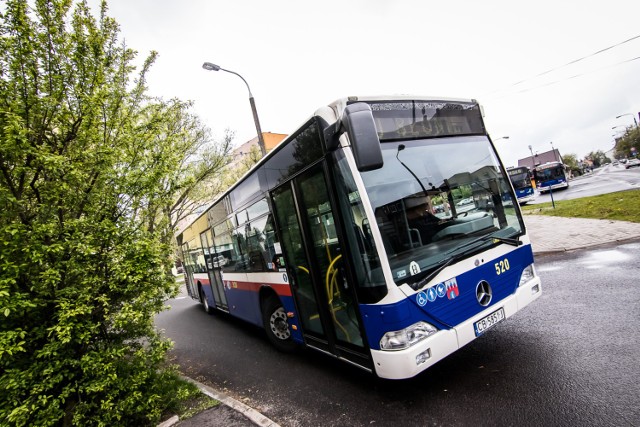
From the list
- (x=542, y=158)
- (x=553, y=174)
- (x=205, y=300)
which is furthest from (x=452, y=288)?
(x=542, y=158)

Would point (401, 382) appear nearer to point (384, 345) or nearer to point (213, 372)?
point (384, 345)

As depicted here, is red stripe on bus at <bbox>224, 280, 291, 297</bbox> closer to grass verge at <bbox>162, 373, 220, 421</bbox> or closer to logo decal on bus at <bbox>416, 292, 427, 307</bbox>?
grass verge at <bbox>162, 373, 220, 421</bbox>

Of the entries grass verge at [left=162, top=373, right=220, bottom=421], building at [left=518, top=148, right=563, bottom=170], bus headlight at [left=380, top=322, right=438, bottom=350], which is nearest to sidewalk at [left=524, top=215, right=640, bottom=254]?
bus headlight at [left=380, top=322, right=438, bottom=350]

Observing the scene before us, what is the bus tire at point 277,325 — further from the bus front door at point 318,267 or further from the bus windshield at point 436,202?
the bus windshield at point 436,202

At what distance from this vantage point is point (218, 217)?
8023mm

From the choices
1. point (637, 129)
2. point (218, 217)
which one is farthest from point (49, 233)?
point (637, 129)

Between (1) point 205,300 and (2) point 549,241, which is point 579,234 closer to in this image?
(2) point 549,241

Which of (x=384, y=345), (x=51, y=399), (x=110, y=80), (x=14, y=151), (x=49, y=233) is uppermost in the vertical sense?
(x=110, y=80)

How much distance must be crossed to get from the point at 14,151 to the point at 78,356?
223cm

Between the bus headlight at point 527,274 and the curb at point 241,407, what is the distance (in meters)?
3.35

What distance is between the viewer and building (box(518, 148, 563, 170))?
222 ft

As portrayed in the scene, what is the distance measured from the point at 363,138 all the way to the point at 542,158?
88028 millimetres

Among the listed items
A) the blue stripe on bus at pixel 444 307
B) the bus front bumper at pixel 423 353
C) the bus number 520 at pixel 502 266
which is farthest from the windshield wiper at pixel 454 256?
the bus front bumper at pixel 423 353

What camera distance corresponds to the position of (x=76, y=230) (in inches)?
140
